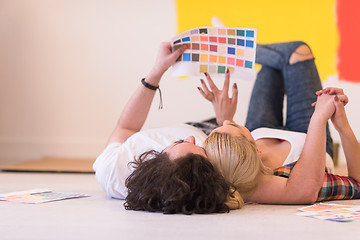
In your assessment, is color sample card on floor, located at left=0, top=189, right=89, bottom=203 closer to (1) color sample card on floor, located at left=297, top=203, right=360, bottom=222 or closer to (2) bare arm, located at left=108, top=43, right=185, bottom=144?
(2) bare arm, located at left=108, top=43, right=185, bottom=144

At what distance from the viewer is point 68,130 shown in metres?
3.55

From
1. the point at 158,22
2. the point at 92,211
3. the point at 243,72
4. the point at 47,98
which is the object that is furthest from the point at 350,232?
the point at 47,98

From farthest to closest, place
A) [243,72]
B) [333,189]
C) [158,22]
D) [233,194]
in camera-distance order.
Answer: [158,22] → [243,72] → [333,189] → [233,194]

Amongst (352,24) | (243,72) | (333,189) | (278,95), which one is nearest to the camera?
(333,189)

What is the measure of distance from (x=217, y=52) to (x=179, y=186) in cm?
74

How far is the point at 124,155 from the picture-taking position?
1465 millimetres

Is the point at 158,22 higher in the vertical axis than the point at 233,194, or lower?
higher

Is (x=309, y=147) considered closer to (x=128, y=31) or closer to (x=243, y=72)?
(x=243, y=72)

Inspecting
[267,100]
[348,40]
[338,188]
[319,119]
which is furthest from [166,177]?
[348,40]

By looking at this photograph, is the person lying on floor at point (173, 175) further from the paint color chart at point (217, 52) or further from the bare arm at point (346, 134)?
the paint color chart at point (217, 52)

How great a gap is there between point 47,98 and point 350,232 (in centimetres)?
288

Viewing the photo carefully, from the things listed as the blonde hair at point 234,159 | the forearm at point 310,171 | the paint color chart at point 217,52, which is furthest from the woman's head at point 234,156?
the paint color chart at point 217,52

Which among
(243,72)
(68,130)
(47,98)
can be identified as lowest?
(68,130)

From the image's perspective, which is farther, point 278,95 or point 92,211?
point 278,95
